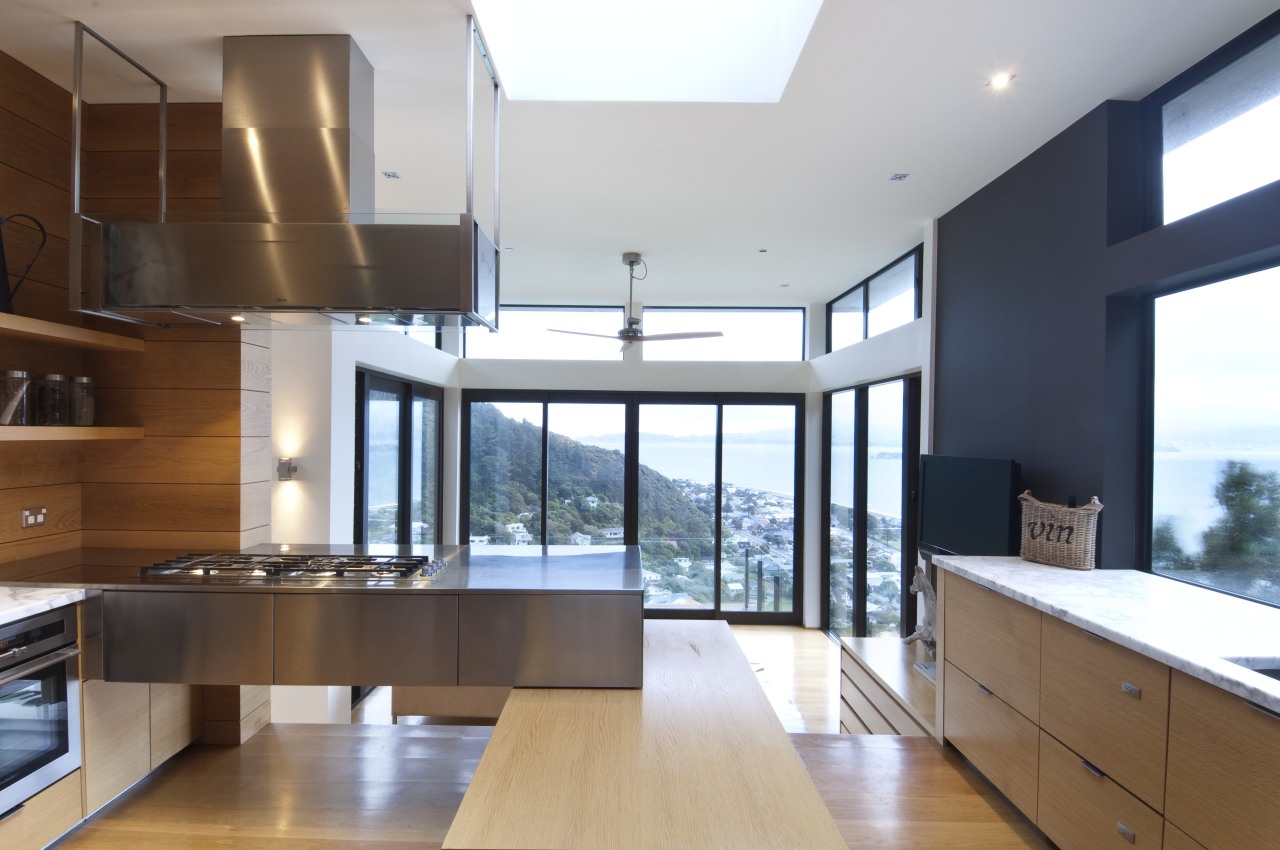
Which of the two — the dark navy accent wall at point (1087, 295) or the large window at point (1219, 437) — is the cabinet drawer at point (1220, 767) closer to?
the large window at point (1219, 437)

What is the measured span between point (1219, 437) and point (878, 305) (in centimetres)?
305

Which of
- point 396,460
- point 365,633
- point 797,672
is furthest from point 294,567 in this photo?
point 797,672

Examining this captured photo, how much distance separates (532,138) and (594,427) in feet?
12.3

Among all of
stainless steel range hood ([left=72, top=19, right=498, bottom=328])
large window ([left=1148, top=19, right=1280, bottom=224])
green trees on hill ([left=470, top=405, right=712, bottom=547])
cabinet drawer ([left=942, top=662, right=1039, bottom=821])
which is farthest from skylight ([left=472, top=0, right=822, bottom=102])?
green trees on hill ([left=470, top=405, right=712, bottom=547])

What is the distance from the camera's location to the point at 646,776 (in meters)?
1.55

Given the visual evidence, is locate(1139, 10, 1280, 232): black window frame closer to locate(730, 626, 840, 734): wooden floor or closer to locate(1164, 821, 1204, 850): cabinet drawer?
locate(1164, 821, 1204, 850): cabinet drawer

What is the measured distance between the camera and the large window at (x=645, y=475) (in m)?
6.38

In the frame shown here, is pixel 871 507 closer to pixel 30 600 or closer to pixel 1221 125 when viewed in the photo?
pixel 1221 125

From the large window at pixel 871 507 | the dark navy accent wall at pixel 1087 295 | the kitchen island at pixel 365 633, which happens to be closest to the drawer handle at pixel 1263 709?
the dark navy accent wall at pixel 1087 295

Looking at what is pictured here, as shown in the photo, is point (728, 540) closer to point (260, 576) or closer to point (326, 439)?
point (326, 439)

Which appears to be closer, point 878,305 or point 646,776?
point 646,776

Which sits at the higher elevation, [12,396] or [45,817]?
[12,396]

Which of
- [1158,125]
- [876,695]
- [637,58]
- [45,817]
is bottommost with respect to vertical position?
[876,695]

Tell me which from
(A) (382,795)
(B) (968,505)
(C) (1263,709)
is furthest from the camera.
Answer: (B) (968,505)
